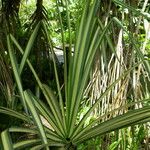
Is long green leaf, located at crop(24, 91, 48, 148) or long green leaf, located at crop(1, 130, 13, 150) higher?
long green leaf, located at crop(24, 91, 48, 148)

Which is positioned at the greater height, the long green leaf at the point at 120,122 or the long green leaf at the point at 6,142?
the long green leaf at the point at 120,122

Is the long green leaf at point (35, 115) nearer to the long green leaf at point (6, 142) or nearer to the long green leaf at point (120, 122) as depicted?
the long green leaf at point (6, 142)

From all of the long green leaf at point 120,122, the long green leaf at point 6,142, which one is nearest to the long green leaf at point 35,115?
the long green leaf at point 6,142

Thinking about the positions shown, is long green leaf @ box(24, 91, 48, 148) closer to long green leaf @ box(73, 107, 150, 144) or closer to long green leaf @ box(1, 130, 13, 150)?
long green leaf @ box(1, 130, 13, 150)

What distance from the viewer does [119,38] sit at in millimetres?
2225

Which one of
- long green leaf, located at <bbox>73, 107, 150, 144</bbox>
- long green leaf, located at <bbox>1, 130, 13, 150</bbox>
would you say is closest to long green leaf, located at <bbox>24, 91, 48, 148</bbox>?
long green leaf, located at <bbox>1, 130, 13, 150</bbox>

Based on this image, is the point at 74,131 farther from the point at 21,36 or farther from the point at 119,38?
the point at 21,36

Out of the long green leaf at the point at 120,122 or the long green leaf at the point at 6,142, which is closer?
the long green leaf at the point at 6,142

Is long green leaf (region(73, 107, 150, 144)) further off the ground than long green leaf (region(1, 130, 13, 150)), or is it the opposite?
long green leaf (region(73, 107, 150, 144))

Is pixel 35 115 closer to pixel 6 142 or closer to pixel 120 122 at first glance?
pixel 6 142

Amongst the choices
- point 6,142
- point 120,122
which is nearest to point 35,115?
point 6,142

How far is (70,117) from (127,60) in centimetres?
98

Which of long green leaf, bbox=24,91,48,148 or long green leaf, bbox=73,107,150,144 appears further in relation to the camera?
long green leaf, bbox=73,107,150,144

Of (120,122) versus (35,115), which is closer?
(35,115)
